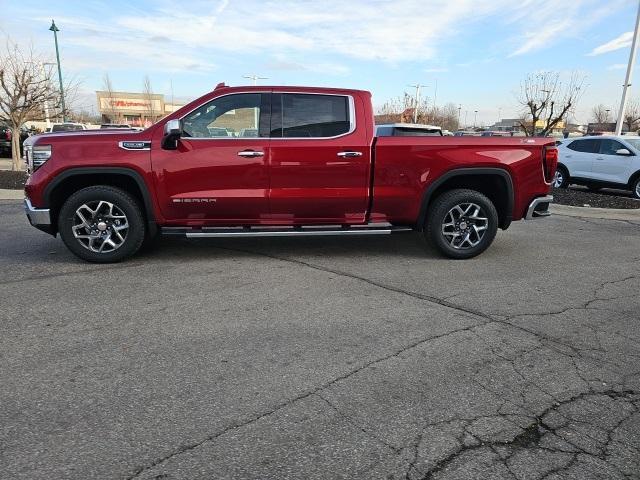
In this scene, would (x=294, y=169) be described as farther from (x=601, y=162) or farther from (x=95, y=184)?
(x=601, y=162)

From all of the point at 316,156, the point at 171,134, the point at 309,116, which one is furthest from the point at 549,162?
the point at 171,134

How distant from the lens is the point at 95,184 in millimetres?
5625

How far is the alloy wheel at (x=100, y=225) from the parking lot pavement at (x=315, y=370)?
0.29 m

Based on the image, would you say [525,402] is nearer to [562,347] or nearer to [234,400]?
[562,347]

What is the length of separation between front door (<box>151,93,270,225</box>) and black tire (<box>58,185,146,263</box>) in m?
0.38

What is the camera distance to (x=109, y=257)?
557 centimetres

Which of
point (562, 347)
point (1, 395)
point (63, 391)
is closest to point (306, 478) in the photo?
point (63, 391)

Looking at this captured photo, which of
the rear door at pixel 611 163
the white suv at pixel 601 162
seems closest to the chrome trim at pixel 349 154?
the white suv at pixel 601 162

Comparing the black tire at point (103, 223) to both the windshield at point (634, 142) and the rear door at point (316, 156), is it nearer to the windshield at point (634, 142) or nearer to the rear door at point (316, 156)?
the rear door at point (316, 156)

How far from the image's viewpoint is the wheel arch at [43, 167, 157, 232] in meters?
5.34

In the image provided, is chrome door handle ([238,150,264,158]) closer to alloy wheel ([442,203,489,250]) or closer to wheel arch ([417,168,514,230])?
wheel arch ([417,168,514,230])

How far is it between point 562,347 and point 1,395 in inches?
150

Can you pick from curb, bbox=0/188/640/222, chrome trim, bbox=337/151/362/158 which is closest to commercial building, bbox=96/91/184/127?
curb, bbox=0/188/640/222

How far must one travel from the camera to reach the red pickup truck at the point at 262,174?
5.38 metres
